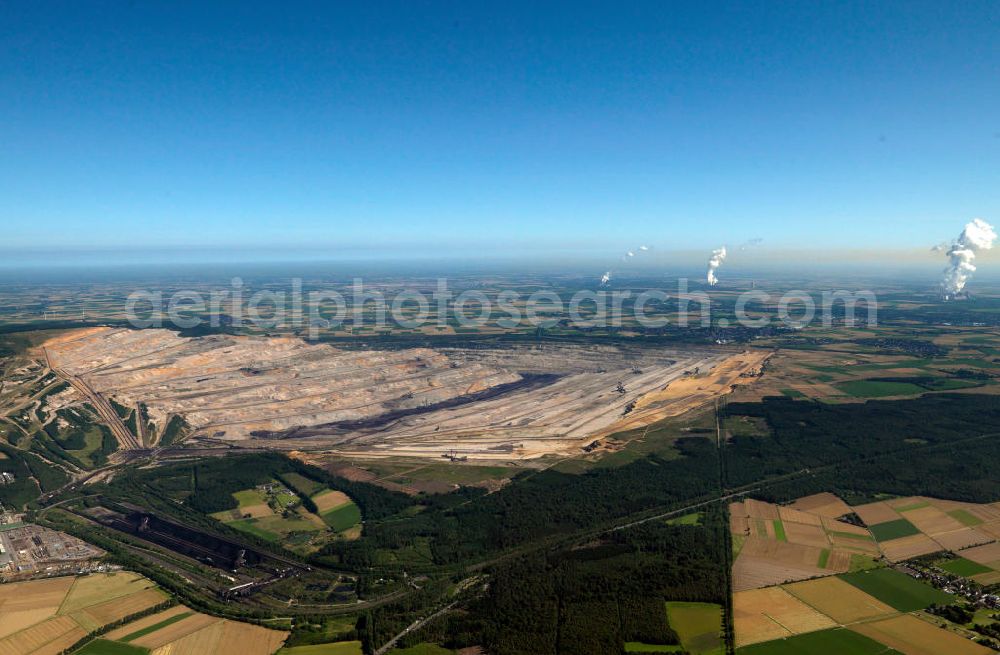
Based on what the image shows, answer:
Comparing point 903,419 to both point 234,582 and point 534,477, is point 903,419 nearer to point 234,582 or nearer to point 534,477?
point 534,477

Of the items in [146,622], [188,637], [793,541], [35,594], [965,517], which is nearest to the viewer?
[188,637]

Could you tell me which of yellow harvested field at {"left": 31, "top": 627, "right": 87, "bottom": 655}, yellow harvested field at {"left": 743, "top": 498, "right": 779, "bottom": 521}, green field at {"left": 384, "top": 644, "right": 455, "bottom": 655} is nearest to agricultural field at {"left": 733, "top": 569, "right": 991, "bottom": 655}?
yellow harvested field at {"left": 743, "top": 498, "right": 779, "bottom": 521}

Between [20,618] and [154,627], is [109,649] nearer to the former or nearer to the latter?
[154,627]

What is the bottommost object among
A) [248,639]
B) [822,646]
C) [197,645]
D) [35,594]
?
[248,639]

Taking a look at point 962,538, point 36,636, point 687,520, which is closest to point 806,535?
point 687,520

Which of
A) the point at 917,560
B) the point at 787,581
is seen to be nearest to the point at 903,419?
A: the point at 917,560

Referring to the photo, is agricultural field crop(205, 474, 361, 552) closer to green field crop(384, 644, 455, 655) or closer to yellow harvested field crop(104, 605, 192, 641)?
yellow harvested field crop(104, 605, 192, 641)
